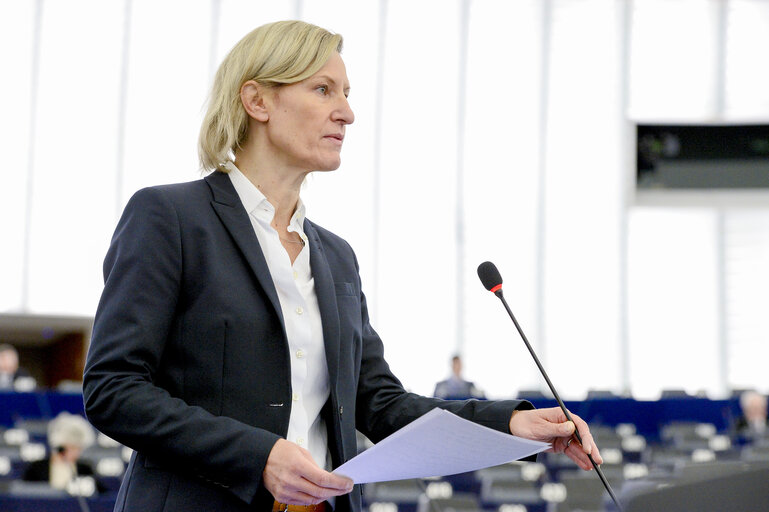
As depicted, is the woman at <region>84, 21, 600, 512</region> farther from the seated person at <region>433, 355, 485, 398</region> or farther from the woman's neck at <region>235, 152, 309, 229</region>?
the seated person at <region>433, 355, 485, 398</region>

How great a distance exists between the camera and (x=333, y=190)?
1418cm

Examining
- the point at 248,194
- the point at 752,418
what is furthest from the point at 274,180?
the point at 752,418

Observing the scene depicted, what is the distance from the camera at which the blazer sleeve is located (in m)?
1.43

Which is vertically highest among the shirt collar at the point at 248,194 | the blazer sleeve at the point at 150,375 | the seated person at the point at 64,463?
the shirt collar at the point at 248,194

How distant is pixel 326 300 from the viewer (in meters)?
1.73

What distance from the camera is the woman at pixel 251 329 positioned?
1442mm

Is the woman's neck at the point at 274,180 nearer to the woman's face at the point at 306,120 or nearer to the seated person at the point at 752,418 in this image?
the woman's face at the point at 306,120

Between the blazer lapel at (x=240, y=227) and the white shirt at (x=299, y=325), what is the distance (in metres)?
0.03

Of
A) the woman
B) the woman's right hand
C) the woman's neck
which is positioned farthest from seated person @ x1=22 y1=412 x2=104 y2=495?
the woman's right hand

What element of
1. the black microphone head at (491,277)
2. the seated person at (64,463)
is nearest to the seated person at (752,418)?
the seated person at (64,463)

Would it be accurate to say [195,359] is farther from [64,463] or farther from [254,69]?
[64,463]

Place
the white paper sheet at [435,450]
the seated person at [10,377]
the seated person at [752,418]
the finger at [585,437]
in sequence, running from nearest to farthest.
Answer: the white paper sheet at [435,450] → the finger at [585,437] → the seated person at [752,418] → the seated person at [10,377]

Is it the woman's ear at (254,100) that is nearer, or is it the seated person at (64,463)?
the woman's ear at (254,100)

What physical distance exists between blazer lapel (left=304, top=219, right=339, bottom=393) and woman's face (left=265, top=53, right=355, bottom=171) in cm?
17
